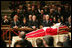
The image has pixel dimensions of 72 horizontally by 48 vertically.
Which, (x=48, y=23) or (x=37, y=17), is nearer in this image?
(x=48, y=23)

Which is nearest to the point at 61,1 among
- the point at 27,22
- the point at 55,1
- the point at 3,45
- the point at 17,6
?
the point at 55,1

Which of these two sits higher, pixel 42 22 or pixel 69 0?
pixel 69 0

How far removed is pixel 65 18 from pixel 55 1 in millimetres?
2729

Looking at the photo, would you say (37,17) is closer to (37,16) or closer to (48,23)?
(37,16)

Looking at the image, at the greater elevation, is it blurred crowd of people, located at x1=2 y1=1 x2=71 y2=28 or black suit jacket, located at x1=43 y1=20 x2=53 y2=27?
blurred crowd of people, located at x1=2 y1=1 x2=71 y2=28

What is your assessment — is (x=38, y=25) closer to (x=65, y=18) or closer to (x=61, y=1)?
(x=65, y=18)

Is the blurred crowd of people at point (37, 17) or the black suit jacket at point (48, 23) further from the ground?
the blurred crowd of people at point (37, 17)

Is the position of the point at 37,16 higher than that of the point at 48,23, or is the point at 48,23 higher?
the point at 37,16

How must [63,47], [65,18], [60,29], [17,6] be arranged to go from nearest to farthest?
[63,47], [60,29], [65,18], [17,6]

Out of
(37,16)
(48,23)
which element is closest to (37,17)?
(37,16)

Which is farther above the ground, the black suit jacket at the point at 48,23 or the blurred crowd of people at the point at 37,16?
the blurred crowd of people at the point at 37,16

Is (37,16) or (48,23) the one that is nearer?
(48,23)

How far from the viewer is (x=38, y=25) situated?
35.3ft

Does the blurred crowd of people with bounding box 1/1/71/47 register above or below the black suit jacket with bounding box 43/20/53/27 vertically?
above
